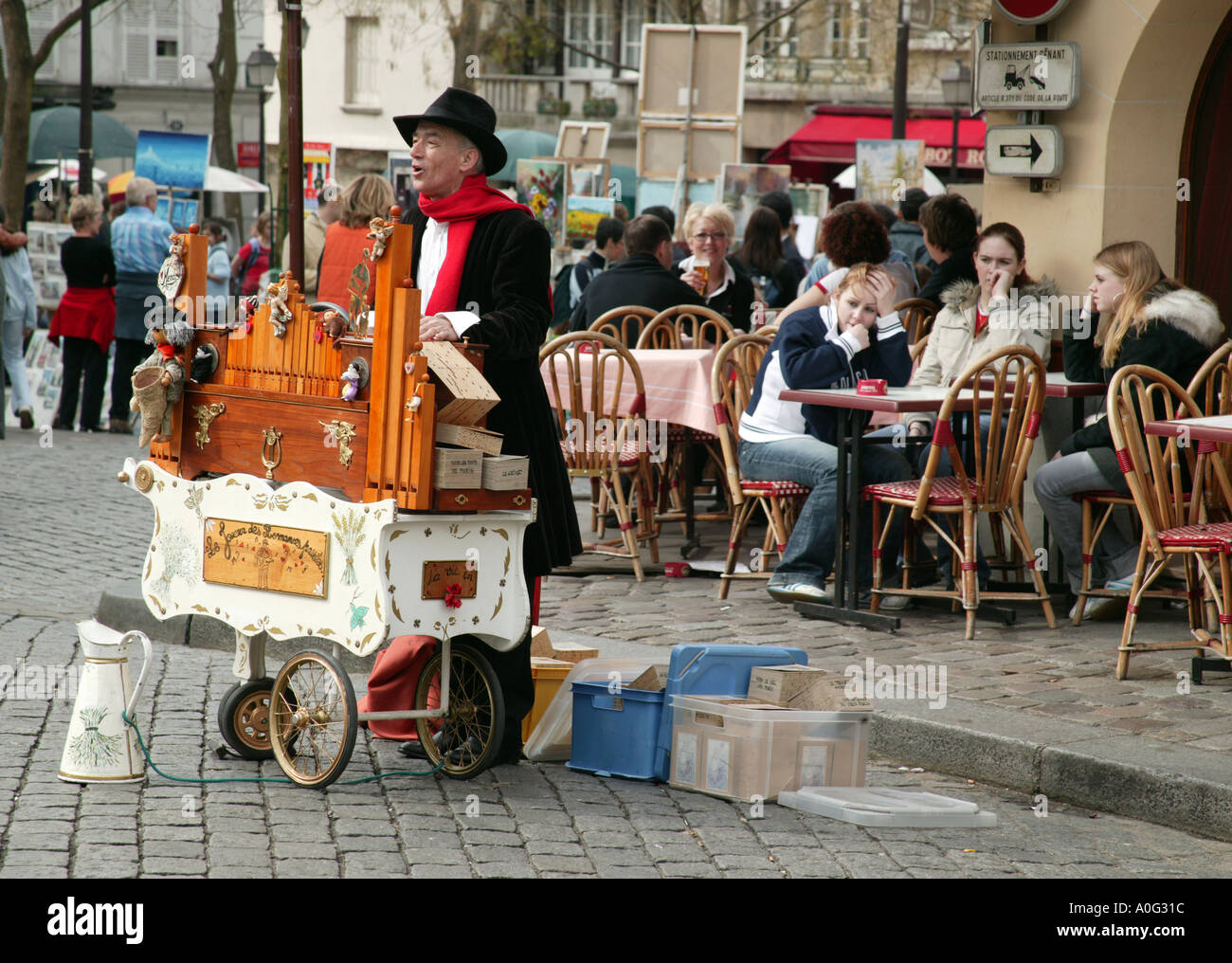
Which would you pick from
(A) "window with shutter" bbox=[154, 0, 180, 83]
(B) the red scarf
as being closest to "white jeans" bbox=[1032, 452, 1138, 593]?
(B) the red scarf

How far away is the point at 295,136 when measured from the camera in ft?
→ 30.0

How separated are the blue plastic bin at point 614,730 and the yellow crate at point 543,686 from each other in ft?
0.58

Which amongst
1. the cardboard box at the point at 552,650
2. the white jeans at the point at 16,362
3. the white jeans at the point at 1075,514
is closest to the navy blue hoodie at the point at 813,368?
the white jeans at the point at 1075,514

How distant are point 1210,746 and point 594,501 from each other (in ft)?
16.8

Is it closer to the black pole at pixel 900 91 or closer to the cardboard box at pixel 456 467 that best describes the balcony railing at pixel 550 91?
the black pole at pixel 900 91

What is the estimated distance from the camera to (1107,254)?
7.43 m

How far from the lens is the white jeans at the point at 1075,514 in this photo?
7.34 metres

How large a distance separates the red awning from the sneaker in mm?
26407

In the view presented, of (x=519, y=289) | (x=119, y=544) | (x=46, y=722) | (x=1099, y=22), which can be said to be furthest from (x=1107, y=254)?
(x=119, y=544)

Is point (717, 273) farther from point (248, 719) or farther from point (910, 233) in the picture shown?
point (248, 719)

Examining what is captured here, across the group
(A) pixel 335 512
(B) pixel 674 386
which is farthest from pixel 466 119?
(B) pixel 674 386

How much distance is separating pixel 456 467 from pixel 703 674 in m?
1.09

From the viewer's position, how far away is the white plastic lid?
479 cm
